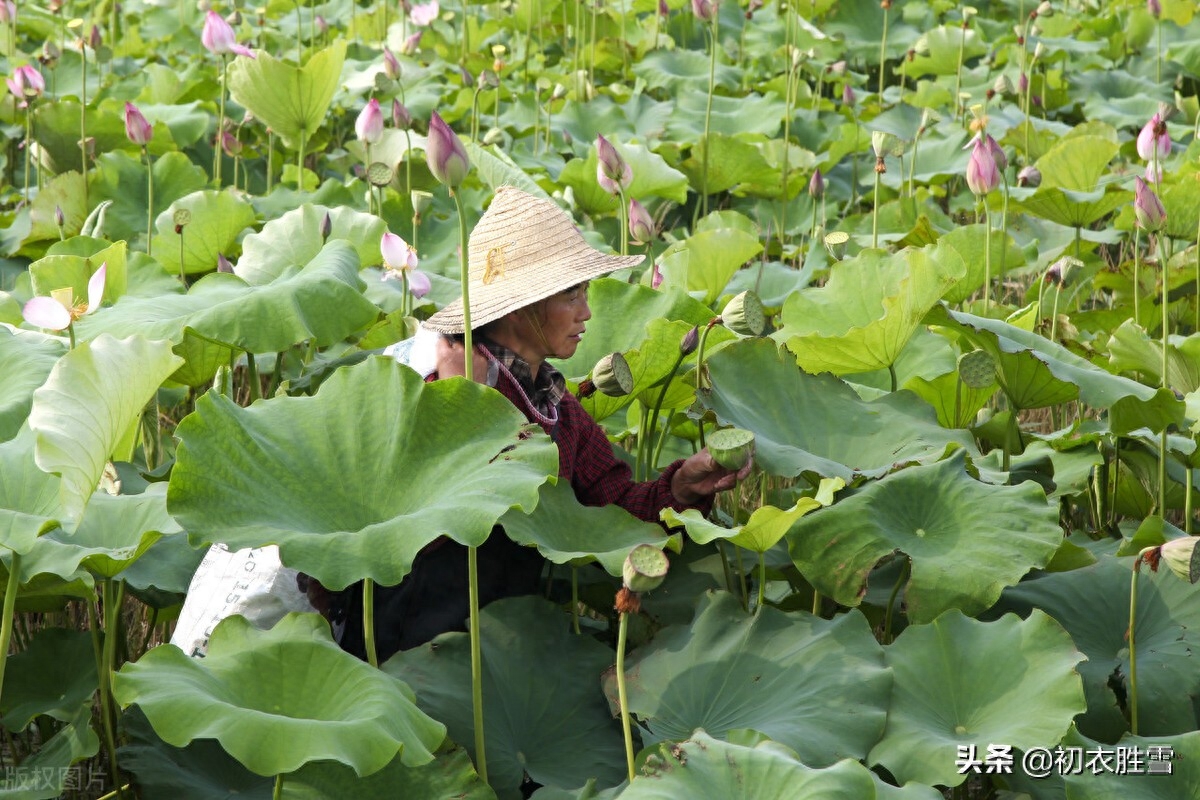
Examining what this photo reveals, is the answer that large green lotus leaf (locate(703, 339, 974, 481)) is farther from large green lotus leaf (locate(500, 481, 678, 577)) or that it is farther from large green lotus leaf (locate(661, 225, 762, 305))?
large green lotus leaf (locate(661, 225, 762, 305))

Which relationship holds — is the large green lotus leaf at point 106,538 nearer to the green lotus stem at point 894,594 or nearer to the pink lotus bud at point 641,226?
the green lotus stem at point 894,594

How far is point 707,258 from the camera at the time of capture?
2.68 metres

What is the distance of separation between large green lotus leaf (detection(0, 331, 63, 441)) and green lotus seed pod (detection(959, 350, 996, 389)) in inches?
49.4

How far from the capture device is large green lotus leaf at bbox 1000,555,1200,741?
1745mm

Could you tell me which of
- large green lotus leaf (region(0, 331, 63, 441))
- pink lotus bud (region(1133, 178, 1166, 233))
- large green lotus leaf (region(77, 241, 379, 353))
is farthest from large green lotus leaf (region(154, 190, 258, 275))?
pink lotus bud (region(1133, 178, 1166, 233))

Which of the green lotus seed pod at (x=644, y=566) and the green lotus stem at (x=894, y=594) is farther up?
the green lotus seed pod at (x=644, y=566)

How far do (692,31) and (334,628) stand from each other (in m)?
4.26

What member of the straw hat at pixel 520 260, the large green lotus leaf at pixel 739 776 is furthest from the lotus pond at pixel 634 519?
the straw hat at pixel 520 260

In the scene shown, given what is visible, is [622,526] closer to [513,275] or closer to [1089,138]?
[513,275]

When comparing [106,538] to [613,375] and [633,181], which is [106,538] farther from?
[633,181]

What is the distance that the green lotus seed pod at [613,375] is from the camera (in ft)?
5.71

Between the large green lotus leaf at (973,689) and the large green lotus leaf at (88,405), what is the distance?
88 cm

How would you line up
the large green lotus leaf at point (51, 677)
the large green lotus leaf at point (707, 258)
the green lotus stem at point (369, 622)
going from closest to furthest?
the green lotus stem at point (369, 622) < the large green lotus leaf at point (51, 677) < the large green lotus leaf at point (707, 258)

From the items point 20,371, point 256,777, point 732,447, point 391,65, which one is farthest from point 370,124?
point 256,777
